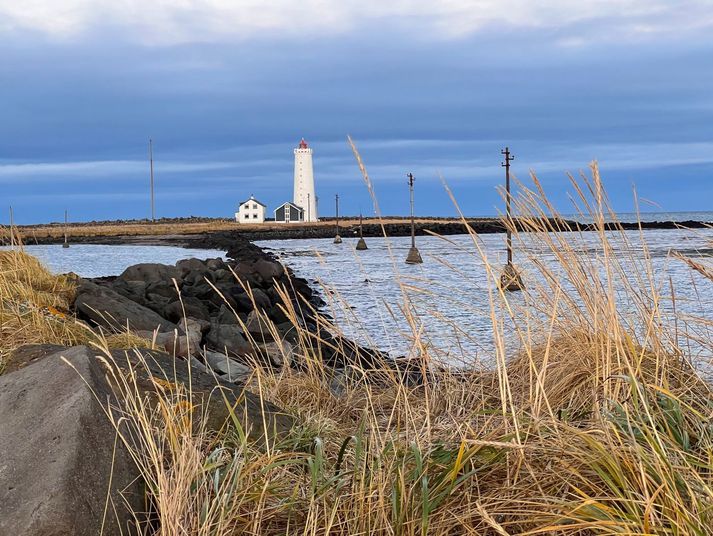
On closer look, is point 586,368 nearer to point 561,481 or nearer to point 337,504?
point 561,481

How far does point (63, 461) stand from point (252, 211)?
83.1 metres

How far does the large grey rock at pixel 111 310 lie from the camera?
7480 mm

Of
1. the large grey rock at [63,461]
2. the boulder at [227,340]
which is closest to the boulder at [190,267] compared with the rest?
→ the boulder at [227,340]

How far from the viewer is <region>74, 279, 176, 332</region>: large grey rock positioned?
295 inches

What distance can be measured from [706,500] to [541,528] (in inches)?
19.4

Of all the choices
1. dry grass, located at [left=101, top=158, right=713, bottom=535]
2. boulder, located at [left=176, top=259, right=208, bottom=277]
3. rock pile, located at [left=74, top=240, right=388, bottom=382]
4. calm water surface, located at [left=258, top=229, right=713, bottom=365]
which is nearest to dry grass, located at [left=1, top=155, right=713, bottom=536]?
dry grass, located at [left=101, top=158, right=713, bottom=535]

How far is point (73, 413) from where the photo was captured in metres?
2.52

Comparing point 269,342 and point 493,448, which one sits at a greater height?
point 493,448

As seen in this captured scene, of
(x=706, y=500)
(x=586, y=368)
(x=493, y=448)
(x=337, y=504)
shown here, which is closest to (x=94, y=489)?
(x=337, y=504)

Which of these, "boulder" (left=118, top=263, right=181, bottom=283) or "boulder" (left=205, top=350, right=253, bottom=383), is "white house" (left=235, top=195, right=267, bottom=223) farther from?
"boulder" (left=205, top=350, right=253, bottom=383)

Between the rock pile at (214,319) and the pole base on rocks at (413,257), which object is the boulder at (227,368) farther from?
the pole base on rocks at (413,257)

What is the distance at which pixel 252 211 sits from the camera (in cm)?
8450

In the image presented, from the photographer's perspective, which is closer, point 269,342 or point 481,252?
point 481,252

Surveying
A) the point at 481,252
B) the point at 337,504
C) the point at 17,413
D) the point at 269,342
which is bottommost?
the point at 269,342
